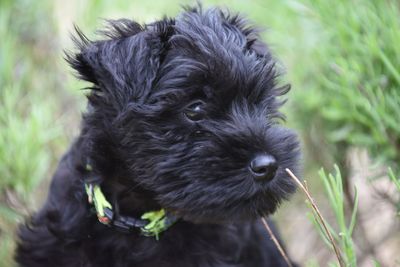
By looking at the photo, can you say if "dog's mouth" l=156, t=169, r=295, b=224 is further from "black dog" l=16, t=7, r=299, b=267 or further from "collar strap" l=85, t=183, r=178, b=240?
"collar strap" l=85, t=183, r=178, b=240

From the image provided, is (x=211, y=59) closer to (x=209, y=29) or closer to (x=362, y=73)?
(x=209, y=29)

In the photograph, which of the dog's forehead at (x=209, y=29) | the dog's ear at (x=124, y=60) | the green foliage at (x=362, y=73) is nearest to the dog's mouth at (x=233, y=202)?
the dog's ear at (x=124, y=60)

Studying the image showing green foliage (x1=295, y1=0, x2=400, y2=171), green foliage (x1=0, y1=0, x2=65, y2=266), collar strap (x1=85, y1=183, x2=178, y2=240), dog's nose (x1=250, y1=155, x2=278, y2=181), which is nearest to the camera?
dog's nose (x1=250, y1=155, x2=278, y2=181)

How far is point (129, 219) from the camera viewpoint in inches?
88.4

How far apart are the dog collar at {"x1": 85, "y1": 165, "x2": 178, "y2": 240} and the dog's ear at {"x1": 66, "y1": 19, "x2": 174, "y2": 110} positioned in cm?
36

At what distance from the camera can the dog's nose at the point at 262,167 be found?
1.99 meters

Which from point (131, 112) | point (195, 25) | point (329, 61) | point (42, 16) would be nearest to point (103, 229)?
point (131, 112)

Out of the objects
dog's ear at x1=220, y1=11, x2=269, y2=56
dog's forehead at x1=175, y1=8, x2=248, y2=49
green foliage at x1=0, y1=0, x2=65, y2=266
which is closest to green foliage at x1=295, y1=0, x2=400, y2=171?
dog's ear at x1=220, y1=11, x2=269, y2=56

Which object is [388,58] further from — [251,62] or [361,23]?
[251,62]

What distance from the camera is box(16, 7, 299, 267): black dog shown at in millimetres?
2004

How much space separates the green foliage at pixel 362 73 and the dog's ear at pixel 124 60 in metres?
0.96

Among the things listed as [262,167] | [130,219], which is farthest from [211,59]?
[130,219]

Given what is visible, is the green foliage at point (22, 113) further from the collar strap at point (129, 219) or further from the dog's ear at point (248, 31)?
the dog's ear at point (248, 31)

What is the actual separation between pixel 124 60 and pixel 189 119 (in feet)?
1.04
